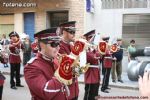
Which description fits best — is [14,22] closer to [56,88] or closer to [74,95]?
[74,95]

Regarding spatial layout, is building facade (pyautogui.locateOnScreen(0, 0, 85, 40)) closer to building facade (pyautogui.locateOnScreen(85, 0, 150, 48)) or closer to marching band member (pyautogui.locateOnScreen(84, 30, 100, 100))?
building facade (pyautogui.locateOnScreen(85, 0, 150, 48))

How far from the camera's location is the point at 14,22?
22016 millimetres

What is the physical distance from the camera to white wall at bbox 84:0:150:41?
18.2 meters

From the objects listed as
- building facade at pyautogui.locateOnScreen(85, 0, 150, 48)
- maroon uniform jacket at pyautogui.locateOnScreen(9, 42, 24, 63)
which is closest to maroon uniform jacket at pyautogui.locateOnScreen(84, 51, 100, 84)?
maroon uniform jacket at pyautogui.locateOnScreen(9, 42, 24, 63)

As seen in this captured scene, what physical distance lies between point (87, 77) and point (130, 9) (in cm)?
1009

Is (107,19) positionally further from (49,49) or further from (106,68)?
(49,49)

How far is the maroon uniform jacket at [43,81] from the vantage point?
3689mm

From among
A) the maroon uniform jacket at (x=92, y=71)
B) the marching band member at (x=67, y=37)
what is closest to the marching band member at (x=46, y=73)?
the marching band member at (x=67, y=37)

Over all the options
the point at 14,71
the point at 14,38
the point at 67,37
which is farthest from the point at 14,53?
the point at 67,37

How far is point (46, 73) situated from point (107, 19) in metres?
14.7

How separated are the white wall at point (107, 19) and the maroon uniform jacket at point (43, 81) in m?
14.1

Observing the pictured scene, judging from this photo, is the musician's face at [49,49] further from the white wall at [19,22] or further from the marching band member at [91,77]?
the white wall at [19,22]

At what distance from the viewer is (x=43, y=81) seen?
381 centimetres

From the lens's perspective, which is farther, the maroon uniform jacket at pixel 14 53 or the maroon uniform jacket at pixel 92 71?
the maroon uniform jacket at pixel 14 53
